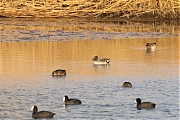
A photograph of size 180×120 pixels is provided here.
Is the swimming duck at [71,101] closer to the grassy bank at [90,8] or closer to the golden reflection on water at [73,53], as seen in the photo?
the golden reflection on water at [73,53]

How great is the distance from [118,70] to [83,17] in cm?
1468

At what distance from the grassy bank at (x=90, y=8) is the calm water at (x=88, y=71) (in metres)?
3.40

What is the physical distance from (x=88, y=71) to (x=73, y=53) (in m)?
3.43

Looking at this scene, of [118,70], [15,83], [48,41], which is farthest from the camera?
[48,41]

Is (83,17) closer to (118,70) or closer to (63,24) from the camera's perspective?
(63,24)

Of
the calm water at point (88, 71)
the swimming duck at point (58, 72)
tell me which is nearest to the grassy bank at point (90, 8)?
the calm water at point (88, 71)

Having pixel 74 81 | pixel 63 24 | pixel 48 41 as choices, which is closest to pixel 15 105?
pixel 74 81

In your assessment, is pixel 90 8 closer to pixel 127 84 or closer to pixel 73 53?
pixel 73 53

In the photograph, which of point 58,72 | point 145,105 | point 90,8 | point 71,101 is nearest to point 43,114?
point 71,101

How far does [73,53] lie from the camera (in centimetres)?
1839

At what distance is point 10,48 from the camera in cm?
1928

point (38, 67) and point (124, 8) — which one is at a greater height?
point (124, 8)

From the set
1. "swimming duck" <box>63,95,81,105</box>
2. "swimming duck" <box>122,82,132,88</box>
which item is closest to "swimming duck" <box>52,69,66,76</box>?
"swimming duck" <box>122,82,132,88</box>

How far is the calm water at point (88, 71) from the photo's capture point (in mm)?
10852
